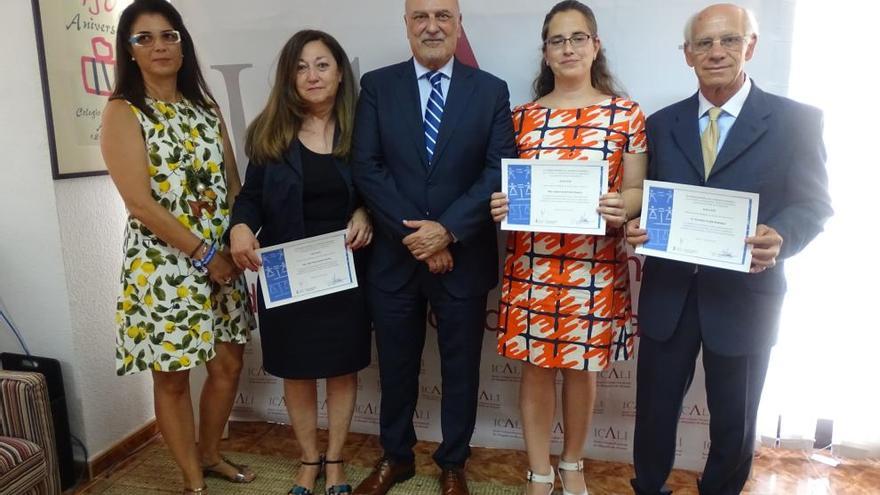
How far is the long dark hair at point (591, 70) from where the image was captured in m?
1.85

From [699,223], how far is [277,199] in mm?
1316

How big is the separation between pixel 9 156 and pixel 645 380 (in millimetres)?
2480

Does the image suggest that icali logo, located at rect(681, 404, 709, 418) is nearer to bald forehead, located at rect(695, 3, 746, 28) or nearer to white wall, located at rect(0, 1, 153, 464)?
bald forehead, located at rect(695, 3, 746, 28)

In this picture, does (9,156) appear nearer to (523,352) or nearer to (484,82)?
(484,82)

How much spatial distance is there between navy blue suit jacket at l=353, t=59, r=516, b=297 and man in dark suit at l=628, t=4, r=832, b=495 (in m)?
0.49

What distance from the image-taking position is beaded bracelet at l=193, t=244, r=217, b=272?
76.9 inches

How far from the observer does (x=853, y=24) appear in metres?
2.13

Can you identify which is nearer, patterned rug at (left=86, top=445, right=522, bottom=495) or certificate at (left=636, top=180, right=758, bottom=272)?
certificate at (left=636, top=180, right=758, bottom=272)

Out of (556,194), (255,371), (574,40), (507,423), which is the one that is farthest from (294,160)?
(507,423)

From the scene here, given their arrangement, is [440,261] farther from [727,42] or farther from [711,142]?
[727,42]

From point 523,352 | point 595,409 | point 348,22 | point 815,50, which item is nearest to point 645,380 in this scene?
point 523,352

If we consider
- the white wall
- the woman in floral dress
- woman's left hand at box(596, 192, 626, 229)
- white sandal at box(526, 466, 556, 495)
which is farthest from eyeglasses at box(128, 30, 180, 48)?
white sandal at box(526, 466, 556, 495)

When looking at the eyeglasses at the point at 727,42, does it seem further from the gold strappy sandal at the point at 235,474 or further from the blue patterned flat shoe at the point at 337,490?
the gold strappy sandal at the point at 235,474

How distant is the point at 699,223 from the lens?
63.1 inches
